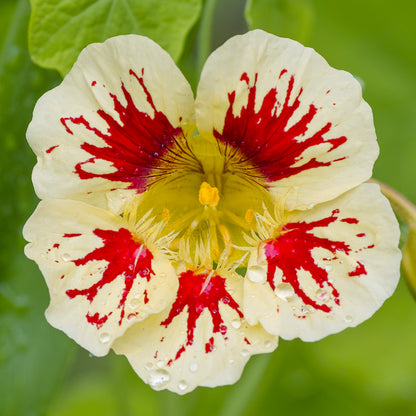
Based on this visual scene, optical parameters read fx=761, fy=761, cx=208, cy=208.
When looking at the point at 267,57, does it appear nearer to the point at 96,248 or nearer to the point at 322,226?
the point at 322,226

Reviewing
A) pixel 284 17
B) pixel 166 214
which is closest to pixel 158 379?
pixel 166 214

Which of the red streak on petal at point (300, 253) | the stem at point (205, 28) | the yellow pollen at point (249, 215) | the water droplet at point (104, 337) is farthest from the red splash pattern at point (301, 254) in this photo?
the stem at point (205, 28)

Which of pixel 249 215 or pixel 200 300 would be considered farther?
pixel 249 215

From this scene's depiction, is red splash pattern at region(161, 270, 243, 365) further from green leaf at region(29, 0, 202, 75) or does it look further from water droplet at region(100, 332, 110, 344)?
green leaf at region(29, 0, 202, 75)

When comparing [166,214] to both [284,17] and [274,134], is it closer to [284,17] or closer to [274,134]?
[274,134]

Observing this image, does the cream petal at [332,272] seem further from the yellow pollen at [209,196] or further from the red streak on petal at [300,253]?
the yellow pollen at [209,196]

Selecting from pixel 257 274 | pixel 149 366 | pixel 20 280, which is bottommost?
pixel 20 280

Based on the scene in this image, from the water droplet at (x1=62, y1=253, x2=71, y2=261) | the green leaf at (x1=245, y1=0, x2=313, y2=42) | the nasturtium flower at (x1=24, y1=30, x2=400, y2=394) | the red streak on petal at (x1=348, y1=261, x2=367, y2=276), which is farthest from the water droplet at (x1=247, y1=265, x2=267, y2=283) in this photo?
the green leaf at (x1=245, y1=0, x2=313, y2=42)

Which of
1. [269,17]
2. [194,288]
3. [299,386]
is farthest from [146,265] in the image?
[299,386]
